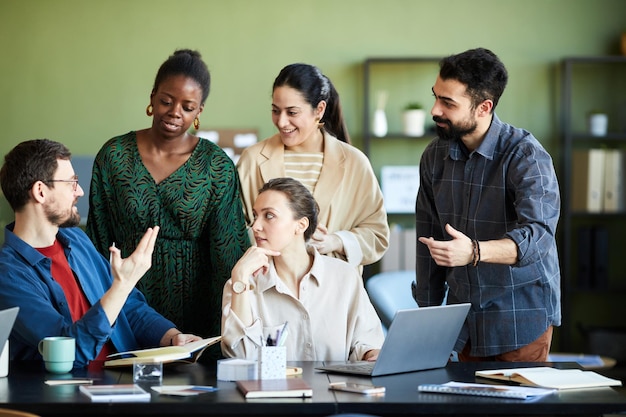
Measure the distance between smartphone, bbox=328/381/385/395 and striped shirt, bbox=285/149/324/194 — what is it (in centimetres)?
117

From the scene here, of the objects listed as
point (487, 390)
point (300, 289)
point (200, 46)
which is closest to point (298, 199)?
point (300, 289)

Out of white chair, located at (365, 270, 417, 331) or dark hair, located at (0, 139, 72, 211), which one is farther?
white chair, located at (365, 270, 417, 331)

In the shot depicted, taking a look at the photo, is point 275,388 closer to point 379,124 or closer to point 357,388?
point 357,388

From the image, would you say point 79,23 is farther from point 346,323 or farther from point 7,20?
point 346,323

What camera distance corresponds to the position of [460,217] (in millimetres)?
2922

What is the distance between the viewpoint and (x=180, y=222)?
3.07 metres

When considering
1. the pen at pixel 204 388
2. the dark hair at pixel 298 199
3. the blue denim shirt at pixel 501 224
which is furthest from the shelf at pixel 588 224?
the pen at pixel 204 388

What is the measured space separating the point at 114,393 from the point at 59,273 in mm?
674

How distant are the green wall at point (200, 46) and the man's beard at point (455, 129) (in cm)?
340

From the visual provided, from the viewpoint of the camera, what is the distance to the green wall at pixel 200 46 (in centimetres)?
620

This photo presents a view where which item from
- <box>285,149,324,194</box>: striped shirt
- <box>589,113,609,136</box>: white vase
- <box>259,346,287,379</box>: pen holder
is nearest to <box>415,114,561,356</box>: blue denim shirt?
<box>285,149,324,194</box>: striped shirt

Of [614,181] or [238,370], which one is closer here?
[238,370]

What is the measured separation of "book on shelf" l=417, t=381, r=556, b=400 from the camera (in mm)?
2146

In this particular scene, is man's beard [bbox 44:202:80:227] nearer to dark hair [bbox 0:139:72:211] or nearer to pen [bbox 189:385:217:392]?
dark hair [bbox 0:139:72:211]
